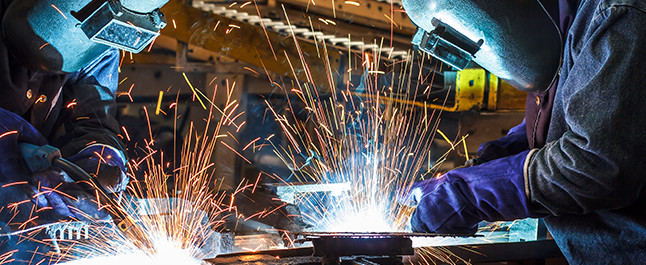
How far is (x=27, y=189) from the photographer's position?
2.06m

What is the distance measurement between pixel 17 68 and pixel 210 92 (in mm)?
2416

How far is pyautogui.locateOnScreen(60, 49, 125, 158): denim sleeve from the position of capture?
2514 mm

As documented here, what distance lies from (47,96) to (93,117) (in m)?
0.24

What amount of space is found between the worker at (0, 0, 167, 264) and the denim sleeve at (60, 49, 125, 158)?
36 millimetres

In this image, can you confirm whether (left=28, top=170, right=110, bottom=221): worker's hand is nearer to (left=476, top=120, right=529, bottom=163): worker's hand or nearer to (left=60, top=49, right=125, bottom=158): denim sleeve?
(left=60, top=49, right=125, bottom=158): denim sleeve

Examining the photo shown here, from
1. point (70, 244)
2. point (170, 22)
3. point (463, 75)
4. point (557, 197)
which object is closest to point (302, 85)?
point (170, 22)

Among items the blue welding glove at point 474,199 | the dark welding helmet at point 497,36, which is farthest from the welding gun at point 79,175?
the dark welding helmet at point 497,36

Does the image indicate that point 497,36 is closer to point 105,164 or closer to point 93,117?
point 105,164

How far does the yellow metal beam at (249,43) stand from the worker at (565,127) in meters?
2.03

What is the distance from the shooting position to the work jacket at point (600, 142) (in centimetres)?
142

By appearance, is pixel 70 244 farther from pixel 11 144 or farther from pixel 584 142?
pixel 584 142

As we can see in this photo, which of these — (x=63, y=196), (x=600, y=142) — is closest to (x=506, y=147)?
(x=600, y=142)

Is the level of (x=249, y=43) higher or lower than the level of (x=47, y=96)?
higher

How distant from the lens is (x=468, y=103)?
347 cm
